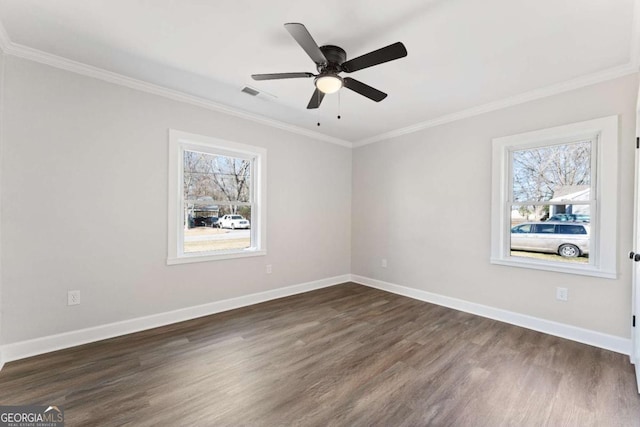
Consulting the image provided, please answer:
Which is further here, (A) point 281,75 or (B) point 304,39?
(A) point 281,75

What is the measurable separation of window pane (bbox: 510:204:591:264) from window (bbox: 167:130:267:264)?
3.25 m

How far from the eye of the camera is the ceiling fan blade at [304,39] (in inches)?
63.2

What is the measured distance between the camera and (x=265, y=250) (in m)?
3.94

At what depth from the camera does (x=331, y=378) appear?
2.10m

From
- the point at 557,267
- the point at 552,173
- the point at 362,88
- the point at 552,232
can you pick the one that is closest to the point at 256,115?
the point at 362,88

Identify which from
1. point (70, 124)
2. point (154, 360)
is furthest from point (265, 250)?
point (70, 124)

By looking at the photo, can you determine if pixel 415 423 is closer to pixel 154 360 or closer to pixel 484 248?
pixel 154 360

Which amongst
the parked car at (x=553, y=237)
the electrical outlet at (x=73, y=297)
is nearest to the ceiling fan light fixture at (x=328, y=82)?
the parked car at (x=553, y=237)

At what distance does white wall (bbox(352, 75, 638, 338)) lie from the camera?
254 cm

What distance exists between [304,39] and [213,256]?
8.83 feet

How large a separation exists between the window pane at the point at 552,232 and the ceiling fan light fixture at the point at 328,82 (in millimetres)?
2636

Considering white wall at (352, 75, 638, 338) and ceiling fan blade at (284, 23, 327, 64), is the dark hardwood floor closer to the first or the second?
white wall at (352, 75, 638, 338)

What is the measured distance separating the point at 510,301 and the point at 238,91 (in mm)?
3956

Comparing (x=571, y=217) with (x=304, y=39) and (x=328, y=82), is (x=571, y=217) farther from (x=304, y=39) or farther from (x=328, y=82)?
(x=304, y=39)
